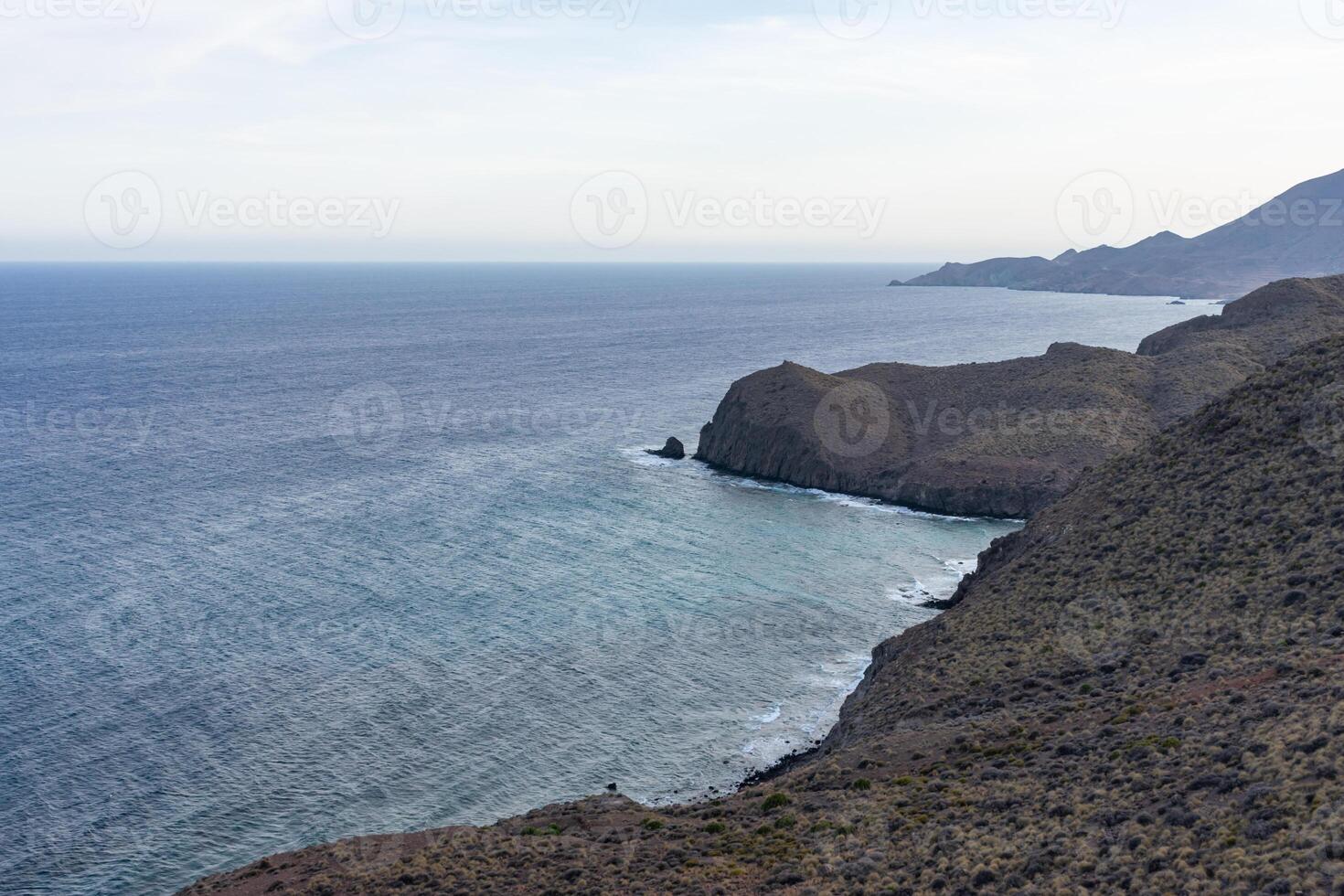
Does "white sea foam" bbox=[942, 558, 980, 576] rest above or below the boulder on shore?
below

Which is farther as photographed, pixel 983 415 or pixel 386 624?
pixel 983 415

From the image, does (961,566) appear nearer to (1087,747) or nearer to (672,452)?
(672,452)

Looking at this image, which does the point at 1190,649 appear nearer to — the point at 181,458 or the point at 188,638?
the point at 188,638

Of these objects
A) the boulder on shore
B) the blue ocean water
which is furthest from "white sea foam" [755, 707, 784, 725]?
the boulder on shore

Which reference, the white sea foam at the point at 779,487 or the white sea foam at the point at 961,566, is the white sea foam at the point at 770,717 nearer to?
the white sea foam at the point at 961,566

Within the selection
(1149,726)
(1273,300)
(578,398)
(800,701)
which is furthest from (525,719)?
(1273,300)

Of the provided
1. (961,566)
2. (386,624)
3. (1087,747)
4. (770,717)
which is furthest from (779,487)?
(1087,747)

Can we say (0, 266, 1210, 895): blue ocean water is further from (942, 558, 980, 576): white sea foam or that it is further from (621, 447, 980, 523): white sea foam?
(942, 558, 980, 576): white sea foam
